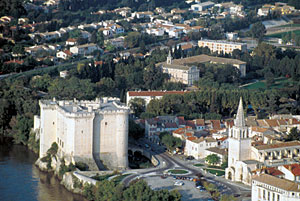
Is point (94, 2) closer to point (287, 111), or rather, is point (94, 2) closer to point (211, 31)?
point (211, 31)

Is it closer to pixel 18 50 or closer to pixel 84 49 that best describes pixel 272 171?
pixel 18 50

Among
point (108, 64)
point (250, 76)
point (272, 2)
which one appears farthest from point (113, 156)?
point (272, 2)

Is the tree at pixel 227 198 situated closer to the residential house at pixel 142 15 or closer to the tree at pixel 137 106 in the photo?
the tree at pixel 137 106

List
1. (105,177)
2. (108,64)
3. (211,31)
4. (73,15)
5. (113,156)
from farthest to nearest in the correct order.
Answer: (73,15) → (211,31) → (108,64) → (113,156) → (105,177)

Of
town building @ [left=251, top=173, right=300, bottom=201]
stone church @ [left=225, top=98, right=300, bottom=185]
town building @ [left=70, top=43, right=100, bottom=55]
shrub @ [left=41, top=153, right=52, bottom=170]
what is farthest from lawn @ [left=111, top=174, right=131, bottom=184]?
town building @ [left=70, top=43, right=100, bottom=55]

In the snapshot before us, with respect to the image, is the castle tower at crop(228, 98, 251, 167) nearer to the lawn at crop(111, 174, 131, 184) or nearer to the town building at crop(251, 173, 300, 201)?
the town building at crop(251, 173, 300, 201)

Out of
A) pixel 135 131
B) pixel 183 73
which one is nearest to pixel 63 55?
pixel 183 73
